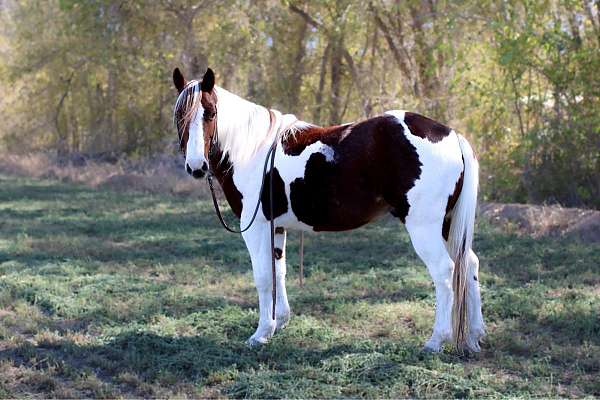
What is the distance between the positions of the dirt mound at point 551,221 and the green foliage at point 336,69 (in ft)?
3.59

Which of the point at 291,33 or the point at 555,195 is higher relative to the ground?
the point at 291,33

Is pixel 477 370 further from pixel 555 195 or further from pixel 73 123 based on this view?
pixel 73 123

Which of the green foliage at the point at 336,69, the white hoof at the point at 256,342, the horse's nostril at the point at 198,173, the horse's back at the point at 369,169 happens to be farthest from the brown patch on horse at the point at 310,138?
the green foliage at the point at 336,69

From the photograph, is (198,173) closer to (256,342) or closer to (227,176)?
(227,176)

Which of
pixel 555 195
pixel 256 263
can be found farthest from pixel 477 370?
pixel 555 195

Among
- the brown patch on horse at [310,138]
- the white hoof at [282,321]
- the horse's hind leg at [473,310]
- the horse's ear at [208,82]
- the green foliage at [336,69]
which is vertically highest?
the green foliage at [336,69]

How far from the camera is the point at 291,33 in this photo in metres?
15.4

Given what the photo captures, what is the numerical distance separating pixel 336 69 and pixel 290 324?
35.4 feet

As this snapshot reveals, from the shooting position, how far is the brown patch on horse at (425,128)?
4.11 metres

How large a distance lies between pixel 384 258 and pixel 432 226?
317 cm

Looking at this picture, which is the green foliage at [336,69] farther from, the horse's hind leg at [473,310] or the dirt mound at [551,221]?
the horse's hind leg at [473,310]

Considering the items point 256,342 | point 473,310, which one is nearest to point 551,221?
point 473,310

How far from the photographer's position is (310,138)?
14.4 ft

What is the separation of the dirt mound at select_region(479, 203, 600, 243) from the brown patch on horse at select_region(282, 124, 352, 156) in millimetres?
4549
